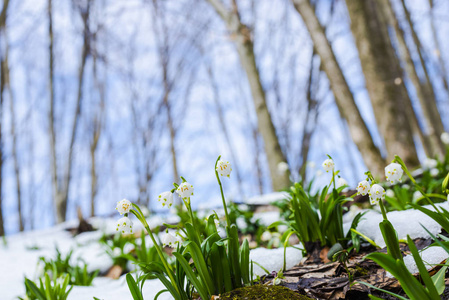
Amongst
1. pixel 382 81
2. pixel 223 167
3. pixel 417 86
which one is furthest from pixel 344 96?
pixel 417 86

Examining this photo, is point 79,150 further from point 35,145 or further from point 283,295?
point 283,295

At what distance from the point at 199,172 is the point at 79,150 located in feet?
17.4

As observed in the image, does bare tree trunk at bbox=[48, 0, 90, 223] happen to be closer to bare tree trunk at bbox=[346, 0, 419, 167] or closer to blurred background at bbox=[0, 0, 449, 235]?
blurred background at bbox=[0, 0, 449, 235]

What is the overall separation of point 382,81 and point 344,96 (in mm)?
511

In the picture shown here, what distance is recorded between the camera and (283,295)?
4.12 feet

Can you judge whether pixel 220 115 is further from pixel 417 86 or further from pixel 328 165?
pixel 328 165

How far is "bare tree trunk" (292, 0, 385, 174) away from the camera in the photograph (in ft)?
12.8

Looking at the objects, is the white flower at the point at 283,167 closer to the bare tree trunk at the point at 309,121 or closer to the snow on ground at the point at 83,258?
the snow on ground at the point at 83,258

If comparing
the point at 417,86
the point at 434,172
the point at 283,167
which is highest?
the point at 417,86

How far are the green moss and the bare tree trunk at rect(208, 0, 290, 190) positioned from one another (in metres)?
3.36

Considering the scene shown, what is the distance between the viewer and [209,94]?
39.9ft

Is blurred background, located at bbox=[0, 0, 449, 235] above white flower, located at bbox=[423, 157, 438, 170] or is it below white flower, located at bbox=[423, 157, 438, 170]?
above

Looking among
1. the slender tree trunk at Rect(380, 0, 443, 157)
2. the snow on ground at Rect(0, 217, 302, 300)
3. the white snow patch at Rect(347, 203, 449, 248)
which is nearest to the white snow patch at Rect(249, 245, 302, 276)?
the snow on ground at Rect(0, 217, 302, 300)

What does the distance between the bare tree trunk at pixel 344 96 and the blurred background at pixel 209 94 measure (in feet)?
0.05
